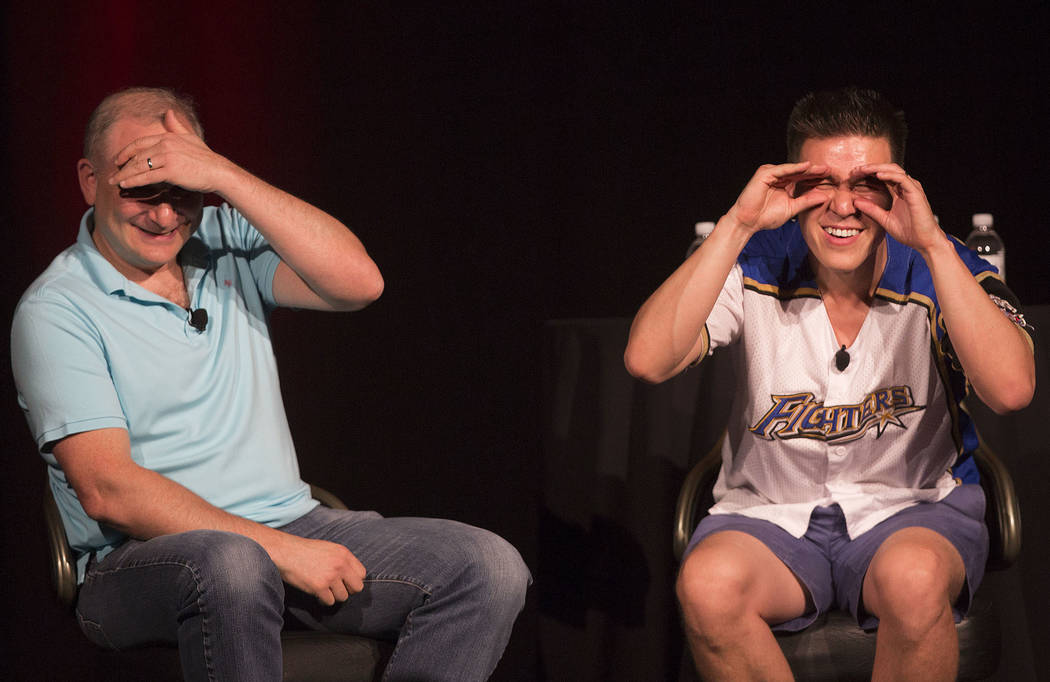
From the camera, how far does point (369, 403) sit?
315cm

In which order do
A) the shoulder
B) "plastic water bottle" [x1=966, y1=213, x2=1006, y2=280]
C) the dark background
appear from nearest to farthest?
the shoulder, the dark background, "plastic water bottle" [x1=966, y1=213, x2=1006, y2=280]

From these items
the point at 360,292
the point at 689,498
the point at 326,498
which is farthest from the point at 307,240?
the point at 689,498

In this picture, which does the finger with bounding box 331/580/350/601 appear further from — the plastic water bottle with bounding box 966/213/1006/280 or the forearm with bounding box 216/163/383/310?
the plastic water bottle with bounding box 966/213/1006/280

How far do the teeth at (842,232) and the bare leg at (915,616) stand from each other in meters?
0.55

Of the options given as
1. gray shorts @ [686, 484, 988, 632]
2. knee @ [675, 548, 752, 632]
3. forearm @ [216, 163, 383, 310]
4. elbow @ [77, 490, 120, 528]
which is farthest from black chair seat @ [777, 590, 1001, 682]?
elbow @ [77, 490, 120, 528]

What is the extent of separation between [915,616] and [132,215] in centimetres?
143

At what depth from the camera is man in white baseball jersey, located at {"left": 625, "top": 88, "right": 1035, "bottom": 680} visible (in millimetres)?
1819

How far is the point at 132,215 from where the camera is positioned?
1814 millimetres

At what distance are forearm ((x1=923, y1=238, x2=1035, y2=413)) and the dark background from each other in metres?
1.59

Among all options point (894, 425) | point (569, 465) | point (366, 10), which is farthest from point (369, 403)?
point (894, 425)

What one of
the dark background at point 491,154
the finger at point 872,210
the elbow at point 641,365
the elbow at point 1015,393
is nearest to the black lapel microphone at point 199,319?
the elbow at point 641,365

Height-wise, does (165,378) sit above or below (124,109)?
below

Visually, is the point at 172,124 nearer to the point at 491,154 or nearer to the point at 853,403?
the point at 853,403

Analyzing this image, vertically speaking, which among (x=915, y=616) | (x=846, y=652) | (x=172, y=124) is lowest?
(x=846, y=652)
